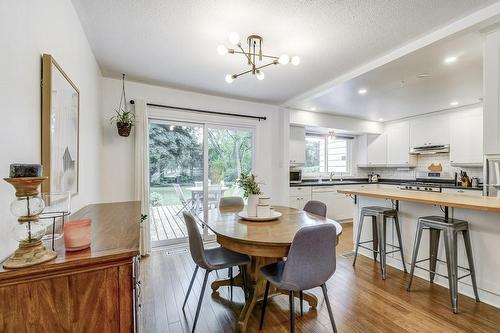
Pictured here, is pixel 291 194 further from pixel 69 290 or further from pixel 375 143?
pixel 69 290

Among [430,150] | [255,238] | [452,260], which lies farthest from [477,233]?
[430,150]

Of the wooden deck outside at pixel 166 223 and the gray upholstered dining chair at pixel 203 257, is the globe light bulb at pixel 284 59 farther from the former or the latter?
the wooden deck outside at pixel 166 223

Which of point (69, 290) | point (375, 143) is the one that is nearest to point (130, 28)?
point (69, 290)

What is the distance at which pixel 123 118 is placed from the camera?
3.04 meters

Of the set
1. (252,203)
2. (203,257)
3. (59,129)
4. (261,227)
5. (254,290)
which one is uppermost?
(59,129)

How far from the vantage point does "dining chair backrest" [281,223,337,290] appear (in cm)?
147

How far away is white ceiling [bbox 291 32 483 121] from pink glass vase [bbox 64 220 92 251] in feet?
10.0

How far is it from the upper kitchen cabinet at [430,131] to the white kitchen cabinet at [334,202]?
80.5 inches

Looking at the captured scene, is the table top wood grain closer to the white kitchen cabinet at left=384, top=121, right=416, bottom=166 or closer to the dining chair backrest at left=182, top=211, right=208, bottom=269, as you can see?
the dining chair backrest at left=182, top=211, right=208, bottom=269

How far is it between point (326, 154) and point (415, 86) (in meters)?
2.75

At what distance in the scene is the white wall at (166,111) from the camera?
10.7ft

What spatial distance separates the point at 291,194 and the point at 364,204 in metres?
1.67

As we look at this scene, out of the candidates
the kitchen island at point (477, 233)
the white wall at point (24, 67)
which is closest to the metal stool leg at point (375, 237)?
the kitchen island at point (477, 233)

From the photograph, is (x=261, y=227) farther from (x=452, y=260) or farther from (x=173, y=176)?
(x=173, y=176)
